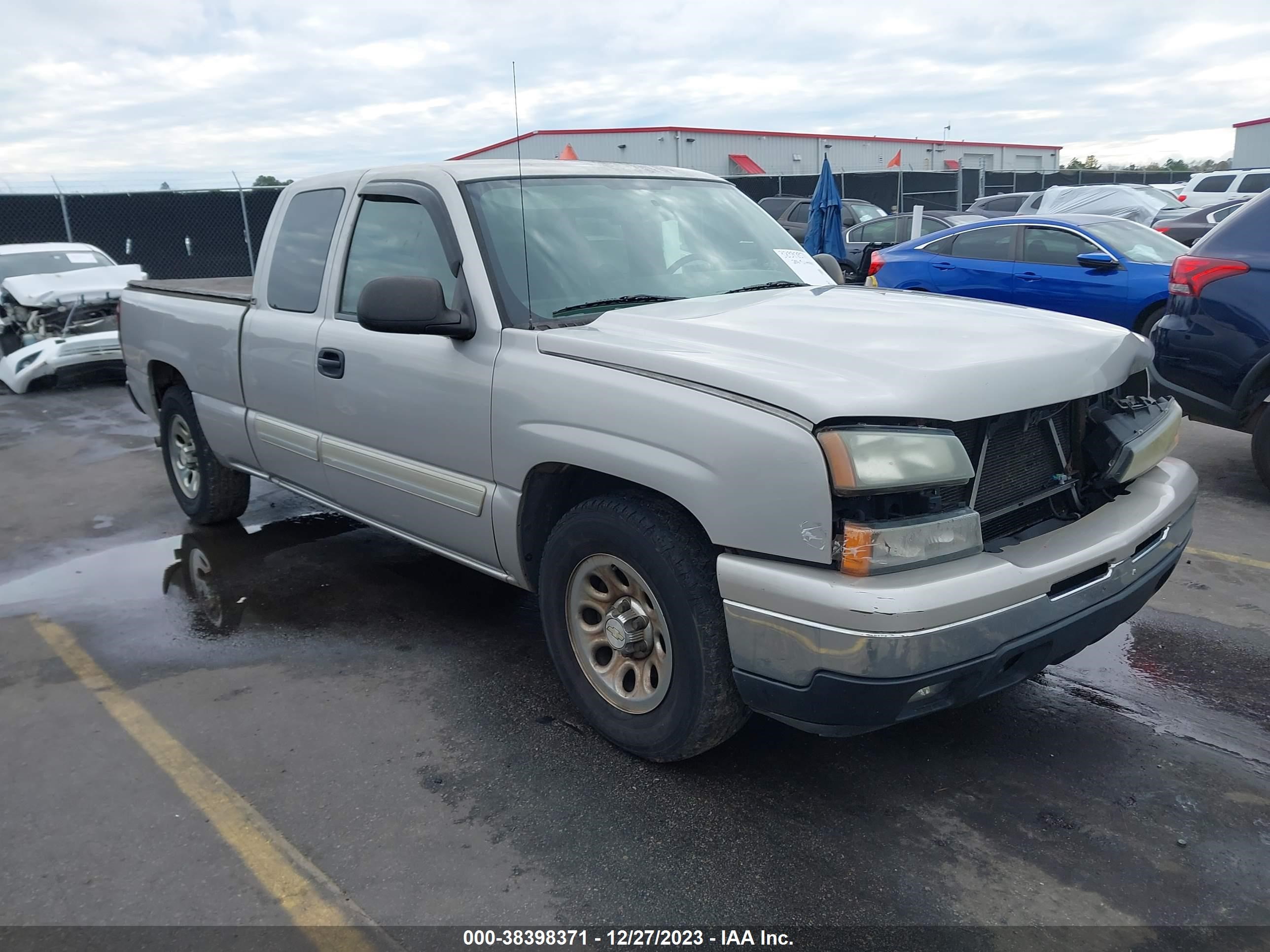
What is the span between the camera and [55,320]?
11.9m

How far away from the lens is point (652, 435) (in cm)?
280

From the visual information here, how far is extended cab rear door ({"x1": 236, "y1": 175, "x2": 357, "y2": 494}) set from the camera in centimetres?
440

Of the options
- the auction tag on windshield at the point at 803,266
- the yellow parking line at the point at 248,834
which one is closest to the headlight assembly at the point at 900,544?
the yellow parking line at the point at 248,834

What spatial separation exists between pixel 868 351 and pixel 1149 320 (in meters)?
7.60

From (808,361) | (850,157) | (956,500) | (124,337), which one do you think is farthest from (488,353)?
(850,157)

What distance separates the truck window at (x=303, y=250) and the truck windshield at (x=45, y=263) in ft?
32.0

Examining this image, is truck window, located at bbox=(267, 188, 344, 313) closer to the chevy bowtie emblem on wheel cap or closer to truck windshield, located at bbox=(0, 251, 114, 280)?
the chevy bowtie emblem on wheel cap

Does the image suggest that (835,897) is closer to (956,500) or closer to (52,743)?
(956,500)

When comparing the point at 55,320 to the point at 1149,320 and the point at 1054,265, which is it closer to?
the point at 1054,265

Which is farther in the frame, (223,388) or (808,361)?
(223,388)

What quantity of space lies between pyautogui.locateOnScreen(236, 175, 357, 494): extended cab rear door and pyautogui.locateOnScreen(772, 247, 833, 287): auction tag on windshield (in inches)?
75.0

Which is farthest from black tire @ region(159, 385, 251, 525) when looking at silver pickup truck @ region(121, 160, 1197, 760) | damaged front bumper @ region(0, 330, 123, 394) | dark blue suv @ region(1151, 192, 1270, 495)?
damaged front bumper @ region(0, 330, 123, 394)

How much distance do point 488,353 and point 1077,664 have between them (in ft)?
8.33

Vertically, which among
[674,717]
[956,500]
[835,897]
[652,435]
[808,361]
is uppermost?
[808,361]
